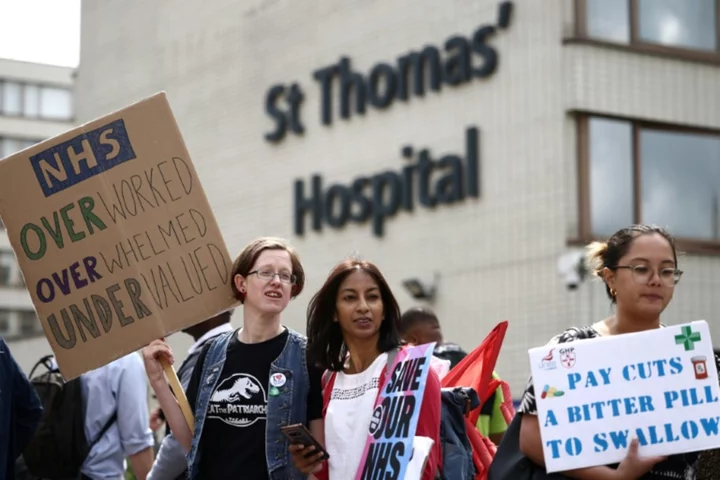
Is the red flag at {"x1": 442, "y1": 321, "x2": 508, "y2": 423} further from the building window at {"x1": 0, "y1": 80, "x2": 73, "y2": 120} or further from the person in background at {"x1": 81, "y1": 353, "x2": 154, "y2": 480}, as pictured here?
the building window at {"x1": 0, "y1": 80, "x2": 73, "y2": 120}

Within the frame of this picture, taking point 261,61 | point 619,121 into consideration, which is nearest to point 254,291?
point 619,121

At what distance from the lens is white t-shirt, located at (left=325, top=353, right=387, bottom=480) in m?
5.92

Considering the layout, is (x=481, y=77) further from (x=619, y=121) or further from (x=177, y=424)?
(x=177, y=424)

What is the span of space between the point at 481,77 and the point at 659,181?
3.28m

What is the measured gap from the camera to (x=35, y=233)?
6797 mm

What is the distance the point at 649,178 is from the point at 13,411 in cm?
1716

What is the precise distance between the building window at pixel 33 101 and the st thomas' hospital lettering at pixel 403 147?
139 feet

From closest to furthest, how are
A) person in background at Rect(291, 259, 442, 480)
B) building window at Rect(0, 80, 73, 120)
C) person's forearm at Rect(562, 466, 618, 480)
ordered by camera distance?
person's forearm at Rect(562, 466, 618, 480) < person in background at Rect(291, 259, 442, 480) < building window at Rect(0, 80, 73, 120)

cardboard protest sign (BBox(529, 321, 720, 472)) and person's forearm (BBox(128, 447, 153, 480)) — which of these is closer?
cardboard protest sign (BBox(529, 321, 720, 472))

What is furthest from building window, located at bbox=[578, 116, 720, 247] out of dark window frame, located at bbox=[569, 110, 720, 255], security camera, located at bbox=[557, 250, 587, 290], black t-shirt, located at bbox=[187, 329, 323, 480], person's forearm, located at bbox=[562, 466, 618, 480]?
person's forearm, located at bbox=[562, 466, 618, 480]

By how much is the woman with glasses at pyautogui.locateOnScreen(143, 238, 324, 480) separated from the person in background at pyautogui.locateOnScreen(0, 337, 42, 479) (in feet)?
2.53

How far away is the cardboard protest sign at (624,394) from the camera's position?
5188mm

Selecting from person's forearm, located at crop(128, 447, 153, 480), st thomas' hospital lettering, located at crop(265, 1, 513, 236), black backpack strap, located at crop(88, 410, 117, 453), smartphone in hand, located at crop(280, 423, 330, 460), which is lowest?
person's forearm, located at crop(128, 447, 153, 480)

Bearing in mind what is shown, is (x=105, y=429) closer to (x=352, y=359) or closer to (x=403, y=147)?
(x=352, y=359)
